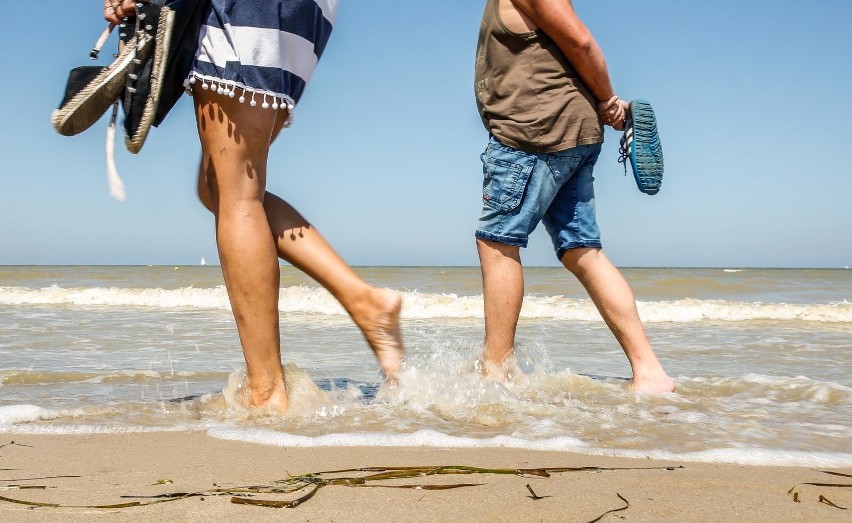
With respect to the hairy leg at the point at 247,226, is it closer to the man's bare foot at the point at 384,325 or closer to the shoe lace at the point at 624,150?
the man's bare foot at the point at 384,325

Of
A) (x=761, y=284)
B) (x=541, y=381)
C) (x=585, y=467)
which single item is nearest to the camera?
(x=585, y=467)

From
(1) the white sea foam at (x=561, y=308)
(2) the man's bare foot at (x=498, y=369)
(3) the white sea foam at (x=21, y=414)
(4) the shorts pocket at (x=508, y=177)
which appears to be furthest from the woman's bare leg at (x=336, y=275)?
(1) the white sea foam at (x=561, y=308)

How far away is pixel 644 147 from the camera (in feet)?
9.30

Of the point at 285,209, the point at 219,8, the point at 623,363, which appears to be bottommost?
the point at 623,363

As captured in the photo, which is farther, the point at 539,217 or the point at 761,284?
the point at 761,284

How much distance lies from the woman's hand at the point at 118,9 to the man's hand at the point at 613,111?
1619 millimetres

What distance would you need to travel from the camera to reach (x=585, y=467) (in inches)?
63.2

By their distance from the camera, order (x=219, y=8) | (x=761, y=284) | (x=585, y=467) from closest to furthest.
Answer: (x=585, y=467)
(x=219, y=8)
(x=761, y=284)

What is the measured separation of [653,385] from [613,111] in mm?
1027

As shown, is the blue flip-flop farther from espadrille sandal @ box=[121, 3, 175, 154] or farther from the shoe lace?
espadrille sandal @ box=[121, 3, 175, 154]

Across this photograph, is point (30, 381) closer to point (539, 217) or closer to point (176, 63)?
point (176, 63)

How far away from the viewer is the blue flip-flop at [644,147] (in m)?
2.83

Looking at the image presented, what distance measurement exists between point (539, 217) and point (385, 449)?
4.06 ft

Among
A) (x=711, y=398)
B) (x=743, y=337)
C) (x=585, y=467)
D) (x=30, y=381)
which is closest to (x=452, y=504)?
(x=585, y=467)
